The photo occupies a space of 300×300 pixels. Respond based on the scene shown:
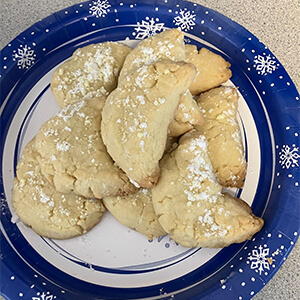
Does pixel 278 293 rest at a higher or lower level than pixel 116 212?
lower

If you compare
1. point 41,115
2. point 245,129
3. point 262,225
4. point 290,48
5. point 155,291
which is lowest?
point 155,291

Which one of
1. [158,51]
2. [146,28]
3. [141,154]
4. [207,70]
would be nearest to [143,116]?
[141,154]

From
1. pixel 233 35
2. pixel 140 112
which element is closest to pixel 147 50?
pixel 140 112

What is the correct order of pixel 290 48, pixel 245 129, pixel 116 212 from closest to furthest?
pixel 116 212
pixel 245 129
pixel 290 48

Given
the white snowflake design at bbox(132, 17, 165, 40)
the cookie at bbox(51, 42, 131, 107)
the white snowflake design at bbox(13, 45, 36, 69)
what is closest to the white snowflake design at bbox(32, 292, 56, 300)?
the cookie at bbox(51, 42, 131, 107)

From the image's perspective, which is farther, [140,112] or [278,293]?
[278,293]

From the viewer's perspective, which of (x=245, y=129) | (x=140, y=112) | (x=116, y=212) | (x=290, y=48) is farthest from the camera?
(x=290, y=48)

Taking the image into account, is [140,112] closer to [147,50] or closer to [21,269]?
[147,50]

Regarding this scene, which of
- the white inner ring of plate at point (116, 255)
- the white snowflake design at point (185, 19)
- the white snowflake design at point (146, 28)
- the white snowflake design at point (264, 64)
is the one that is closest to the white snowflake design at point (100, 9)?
the white snowflake design at point (146, 28)
